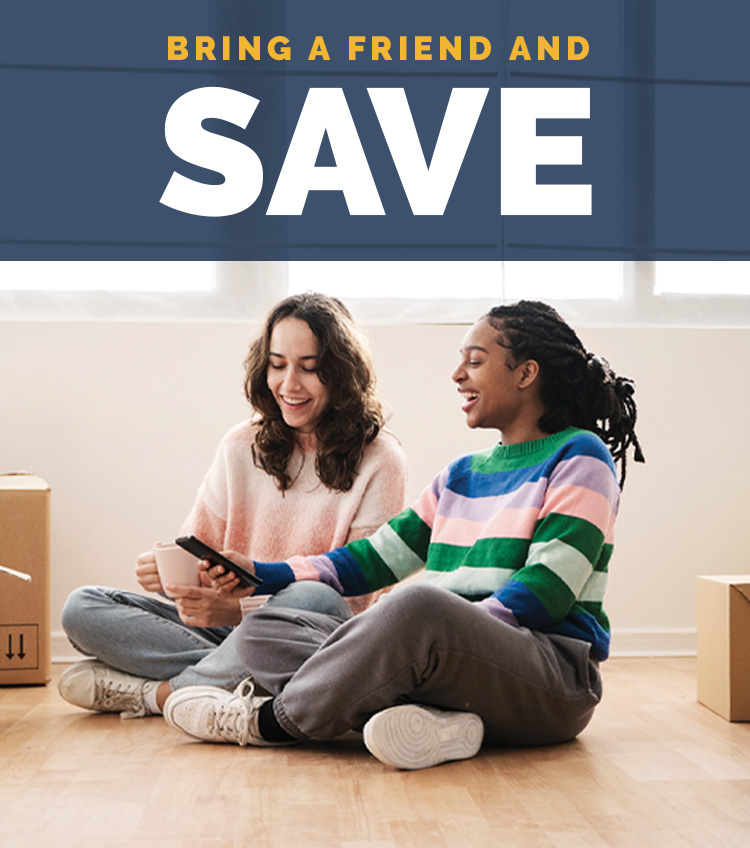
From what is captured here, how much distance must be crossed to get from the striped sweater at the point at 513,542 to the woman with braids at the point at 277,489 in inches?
5.6

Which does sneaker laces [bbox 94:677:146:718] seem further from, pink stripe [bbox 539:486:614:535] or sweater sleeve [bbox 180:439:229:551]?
pink stripe [bbox 539:486:614:535]

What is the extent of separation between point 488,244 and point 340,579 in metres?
1.22

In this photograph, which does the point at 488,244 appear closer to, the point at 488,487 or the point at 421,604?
the point at 488,487

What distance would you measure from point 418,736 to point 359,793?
151 millimetres

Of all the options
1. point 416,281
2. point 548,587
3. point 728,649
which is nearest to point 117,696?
point 548,587

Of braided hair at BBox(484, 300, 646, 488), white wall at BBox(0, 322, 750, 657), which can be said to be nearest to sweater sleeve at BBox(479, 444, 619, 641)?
braided hair at BBox(484, 300, 646, 488)

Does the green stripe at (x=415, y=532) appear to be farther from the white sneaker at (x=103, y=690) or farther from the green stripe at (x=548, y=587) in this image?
the white sneaker at (x=103, y=690)

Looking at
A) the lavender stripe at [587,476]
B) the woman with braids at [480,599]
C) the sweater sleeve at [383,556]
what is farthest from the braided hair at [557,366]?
the sweater sleeve at [383,556]

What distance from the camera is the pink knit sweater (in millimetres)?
1912

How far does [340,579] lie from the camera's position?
69.1 inches

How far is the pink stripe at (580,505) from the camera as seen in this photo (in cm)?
154

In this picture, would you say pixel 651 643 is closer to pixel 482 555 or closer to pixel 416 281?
pixel 416 281

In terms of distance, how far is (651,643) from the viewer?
8.76 feet

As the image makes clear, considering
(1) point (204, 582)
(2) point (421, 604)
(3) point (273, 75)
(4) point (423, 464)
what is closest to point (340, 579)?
(1) point (204, 582)
